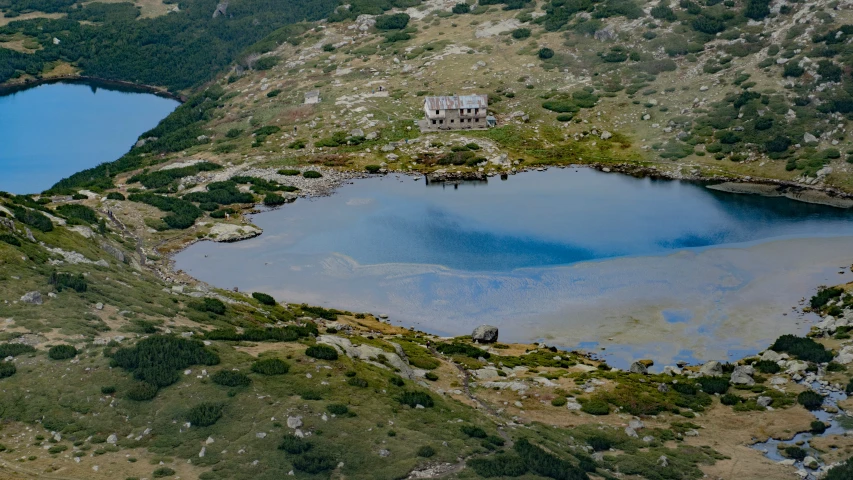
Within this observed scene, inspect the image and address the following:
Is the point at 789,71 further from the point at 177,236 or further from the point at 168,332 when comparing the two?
the point at 168,332

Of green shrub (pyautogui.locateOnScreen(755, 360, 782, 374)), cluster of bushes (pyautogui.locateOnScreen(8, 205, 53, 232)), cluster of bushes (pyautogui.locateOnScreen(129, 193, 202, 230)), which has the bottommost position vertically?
green shrub (pyautogui.locateOnScreen(755, 360, 782, 374))

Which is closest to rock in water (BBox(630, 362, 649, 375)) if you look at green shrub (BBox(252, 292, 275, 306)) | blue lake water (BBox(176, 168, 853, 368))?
blue lake water (BBox(176, 168, 853, 368))

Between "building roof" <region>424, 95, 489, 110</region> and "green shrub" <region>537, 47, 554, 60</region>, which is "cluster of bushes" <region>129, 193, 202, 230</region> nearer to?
"building roof" <region>424, 95, 489, 110</region>

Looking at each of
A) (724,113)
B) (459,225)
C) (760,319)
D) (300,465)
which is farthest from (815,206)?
(300,465)

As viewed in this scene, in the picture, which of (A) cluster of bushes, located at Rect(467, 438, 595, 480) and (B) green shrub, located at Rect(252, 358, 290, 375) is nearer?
(A) cluster of bushes, located at Rect(467, 438, 595, 480)

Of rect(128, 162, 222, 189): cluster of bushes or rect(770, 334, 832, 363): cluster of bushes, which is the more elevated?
rect(128, 162, 222, 189): cluster of bushes

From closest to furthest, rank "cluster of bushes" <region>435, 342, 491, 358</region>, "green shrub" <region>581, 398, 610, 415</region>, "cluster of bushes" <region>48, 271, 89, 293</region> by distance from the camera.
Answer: "green shrub" <region>581, 398, 610, 415</region> → "cluster of bushes" <region>48, 271, 89, 293</region> → "cluster of bushes" <region>435, 342, 491, 358</region>
